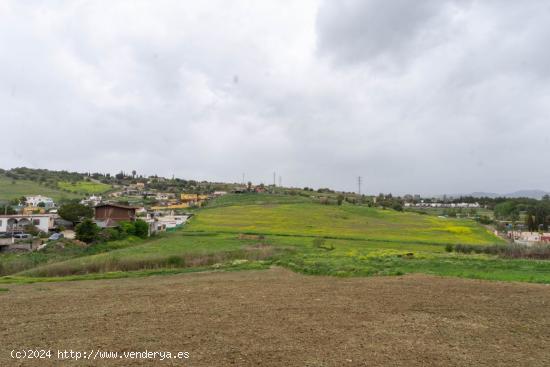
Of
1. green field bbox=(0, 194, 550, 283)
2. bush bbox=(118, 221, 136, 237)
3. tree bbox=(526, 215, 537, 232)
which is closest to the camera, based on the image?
green field bbox=(0, 194, 550, 283)

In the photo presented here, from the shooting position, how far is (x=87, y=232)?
3897 centimetres

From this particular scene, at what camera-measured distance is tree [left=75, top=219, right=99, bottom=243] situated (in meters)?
38.7

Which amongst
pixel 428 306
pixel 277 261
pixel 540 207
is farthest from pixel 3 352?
pixel 540 207

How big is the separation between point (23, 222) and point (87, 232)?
16929 mm

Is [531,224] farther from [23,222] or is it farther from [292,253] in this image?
[23,222]

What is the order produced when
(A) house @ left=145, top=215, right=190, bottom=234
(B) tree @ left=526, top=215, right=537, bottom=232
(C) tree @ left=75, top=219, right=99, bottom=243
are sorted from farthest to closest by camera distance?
(B) tree @ left=526, top=215, right=537, bottom=232 → (A) house @ left=145, top=215, right=190, bottom=234 → (C) tree @ left=75, top=219, right=99, bottom=243

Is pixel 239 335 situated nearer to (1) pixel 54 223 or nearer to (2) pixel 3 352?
(2) pixel 3 352

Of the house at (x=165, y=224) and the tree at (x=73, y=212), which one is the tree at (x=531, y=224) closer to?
the house at (x=165, y=224)

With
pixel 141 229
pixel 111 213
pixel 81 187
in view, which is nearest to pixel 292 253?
pixel 141 229

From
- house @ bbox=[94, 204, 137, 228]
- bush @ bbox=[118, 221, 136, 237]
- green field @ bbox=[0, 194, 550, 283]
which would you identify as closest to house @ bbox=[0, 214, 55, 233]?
house @ bbox=[94, 204, 137, 228]

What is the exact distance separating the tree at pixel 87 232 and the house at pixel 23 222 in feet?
41.2

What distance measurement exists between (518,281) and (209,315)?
15.9 m

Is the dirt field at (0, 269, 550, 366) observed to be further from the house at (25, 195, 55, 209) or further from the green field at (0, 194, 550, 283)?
the house at (25, 195, 55, 209)

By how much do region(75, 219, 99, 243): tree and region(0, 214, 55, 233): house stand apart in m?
12.6
